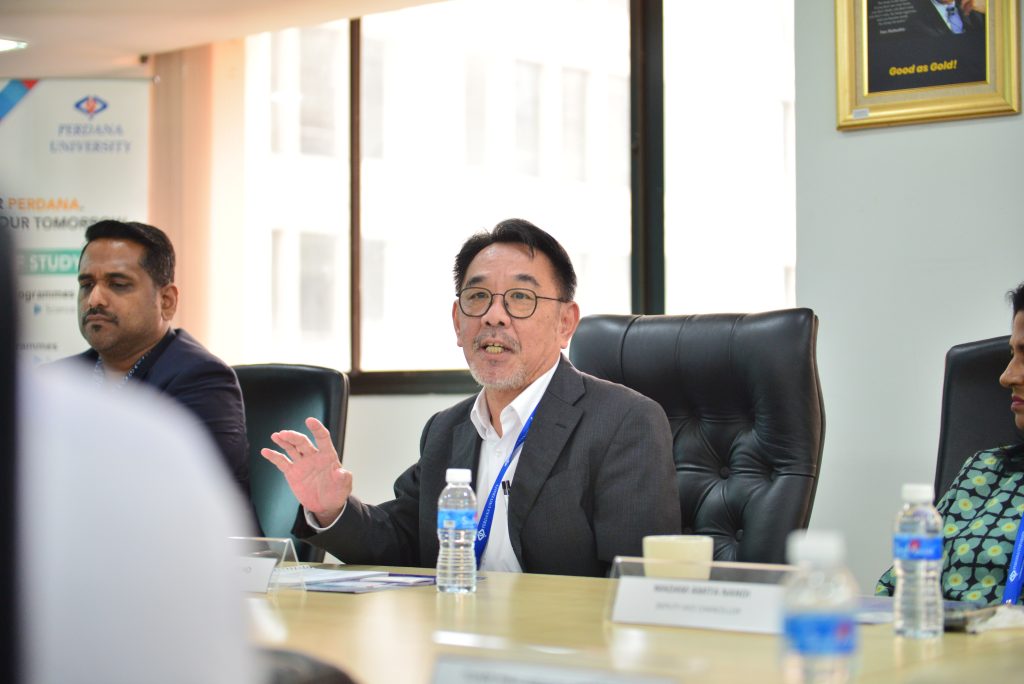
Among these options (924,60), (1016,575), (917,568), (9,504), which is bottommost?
(1016,575)

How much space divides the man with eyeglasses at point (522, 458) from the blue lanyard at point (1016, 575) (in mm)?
622

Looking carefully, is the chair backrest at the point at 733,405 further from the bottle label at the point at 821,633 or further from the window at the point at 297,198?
the window at the point at 297,198

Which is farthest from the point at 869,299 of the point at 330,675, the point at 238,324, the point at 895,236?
the point at 330,675

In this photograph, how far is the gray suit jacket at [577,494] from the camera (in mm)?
2346

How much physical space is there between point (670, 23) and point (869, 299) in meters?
1.31

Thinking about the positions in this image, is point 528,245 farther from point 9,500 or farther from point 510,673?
point 9,500

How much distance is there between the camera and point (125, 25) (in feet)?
15.8

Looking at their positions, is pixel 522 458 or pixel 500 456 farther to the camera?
pixel 500 456

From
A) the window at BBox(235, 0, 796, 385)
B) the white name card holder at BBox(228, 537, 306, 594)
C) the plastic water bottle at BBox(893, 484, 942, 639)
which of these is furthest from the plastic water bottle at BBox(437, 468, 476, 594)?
the window at BBox(235, 0, 796, 385)

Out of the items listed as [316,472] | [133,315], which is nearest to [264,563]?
[316,472]

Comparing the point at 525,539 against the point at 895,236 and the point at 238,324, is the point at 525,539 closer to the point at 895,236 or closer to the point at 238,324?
the point at 895,236

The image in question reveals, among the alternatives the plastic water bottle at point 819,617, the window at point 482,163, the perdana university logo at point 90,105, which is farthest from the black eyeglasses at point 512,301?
the perdana university logo at point 90,105

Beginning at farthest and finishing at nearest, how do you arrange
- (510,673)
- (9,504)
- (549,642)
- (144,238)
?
(144,238)
(549,642)
(510,673)
(9,504)

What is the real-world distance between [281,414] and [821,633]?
2.18 meters
